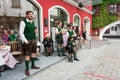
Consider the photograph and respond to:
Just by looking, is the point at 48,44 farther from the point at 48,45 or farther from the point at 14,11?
the point at 14,11

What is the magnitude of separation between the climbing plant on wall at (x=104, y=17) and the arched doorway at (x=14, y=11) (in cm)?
1482

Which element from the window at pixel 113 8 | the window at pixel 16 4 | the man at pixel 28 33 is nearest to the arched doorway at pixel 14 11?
the window at pixel 16 4

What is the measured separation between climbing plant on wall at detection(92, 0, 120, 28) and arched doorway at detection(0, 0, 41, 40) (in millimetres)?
14822

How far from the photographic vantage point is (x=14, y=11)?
8.22 metres

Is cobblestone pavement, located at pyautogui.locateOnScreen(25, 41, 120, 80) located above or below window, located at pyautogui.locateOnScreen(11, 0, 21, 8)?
below

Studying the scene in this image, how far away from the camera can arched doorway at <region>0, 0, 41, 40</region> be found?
303 inches

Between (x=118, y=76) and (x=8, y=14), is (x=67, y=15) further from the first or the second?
(x=118, y=76)

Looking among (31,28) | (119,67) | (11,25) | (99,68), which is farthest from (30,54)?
(11,25)

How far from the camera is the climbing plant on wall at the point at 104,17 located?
21.6 m

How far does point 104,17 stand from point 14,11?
15.9 m

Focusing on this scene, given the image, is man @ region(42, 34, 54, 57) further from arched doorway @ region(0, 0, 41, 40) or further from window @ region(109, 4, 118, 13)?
window @ region(109, 4, 118, 13)

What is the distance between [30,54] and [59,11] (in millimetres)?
6312

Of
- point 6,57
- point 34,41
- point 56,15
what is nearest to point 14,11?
point 56,15

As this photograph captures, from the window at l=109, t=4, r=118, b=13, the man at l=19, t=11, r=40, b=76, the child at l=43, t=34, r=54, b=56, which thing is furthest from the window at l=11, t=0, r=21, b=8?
the window at l=109, t=4, r=118, b=13
